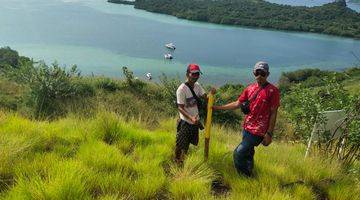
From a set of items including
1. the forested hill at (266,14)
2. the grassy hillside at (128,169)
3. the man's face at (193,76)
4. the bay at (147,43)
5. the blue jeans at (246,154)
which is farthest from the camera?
the forested hill at (266,14)

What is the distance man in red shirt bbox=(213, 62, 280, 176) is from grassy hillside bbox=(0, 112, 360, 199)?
21cm

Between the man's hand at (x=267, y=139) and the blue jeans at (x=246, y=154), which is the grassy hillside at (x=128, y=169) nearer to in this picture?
the blue jeans at (x=246, y=154)

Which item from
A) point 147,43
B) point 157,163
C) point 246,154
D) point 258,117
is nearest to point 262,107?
point 258,117

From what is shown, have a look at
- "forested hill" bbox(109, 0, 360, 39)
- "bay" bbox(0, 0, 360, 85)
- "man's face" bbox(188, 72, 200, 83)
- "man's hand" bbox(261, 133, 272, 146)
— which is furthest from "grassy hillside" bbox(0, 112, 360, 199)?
"forested hill" bbox(109, 0, 360, 39)

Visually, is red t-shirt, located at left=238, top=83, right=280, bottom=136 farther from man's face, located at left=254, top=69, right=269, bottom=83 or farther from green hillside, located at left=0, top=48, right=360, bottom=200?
green hillside, located at left=0, top=48, right=360, bottom=200

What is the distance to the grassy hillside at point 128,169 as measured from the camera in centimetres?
484

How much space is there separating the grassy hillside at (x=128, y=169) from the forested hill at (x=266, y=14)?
365 feet

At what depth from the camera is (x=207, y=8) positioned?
13612cm

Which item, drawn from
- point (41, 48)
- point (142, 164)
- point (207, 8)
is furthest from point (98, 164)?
point (207, 8)

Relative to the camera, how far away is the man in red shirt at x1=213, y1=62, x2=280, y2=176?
232 inches

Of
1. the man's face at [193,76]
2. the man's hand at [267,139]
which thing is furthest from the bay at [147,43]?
the man's hand at [267,139]

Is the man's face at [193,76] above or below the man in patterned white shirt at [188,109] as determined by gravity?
above

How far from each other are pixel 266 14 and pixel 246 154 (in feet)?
443

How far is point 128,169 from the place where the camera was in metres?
5.60
